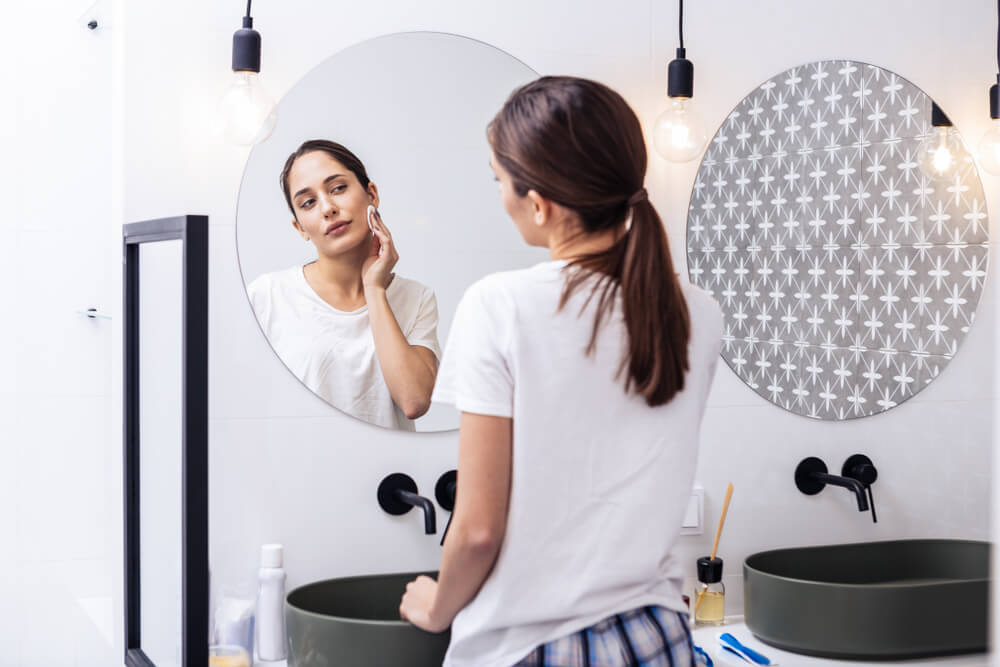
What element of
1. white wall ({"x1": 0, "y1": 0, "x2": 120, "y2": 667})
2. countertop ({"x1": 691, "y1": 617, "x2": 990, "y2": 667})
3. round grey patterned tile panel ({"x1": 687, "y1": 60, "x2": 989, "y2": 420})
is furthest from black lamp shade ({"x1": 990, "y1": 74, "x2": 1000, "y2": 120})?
white wall ({"x1": 0, "y1": 0, "x2": 120, "y2": 667})

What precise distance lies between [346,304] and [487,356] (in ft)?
2.04

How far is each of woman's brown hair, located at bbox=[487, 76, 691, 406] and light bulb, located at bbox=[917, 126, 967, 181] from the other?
3.55ft

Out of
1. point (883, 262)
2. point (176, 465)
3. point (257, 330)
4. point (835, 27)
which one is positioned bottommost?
point (176, 465)

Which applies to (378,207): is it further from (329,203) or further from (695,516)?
(695,516)

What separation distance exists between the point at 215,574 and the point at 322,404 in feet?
1.00

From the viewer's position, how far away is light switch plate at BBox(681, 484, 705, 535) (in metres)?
1.75

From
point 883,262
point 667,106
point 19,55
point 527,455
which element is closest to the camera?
point 527,455

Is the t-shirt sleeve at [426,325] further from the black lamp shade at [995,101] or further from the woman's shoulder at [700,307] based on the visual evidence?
the black lamp shade at [995,101]

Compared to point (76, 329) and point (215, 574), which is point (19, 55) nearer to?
point (76, 329)

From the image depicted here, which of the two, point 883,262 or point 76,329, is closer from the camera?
point 883,262

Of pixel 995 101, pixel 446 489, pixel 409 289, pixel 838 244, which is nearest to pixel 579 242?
pixel 409 289

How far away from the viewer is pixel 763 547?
5.98 feet

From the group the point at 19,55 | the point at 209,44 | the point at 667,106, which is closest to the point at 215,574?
the point at 209,44

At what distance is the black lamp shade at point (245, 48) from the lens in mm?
1396
